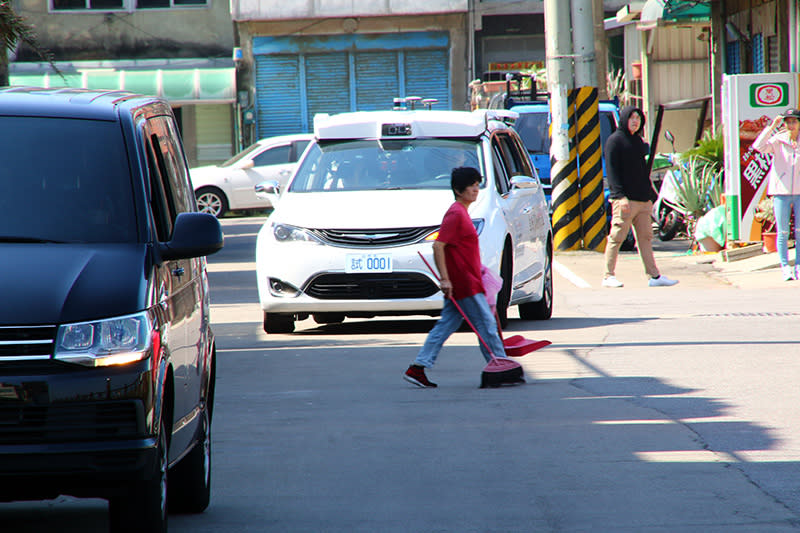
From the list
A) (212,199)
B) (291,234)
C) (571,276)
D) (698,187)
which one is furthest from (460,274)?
(212,199)

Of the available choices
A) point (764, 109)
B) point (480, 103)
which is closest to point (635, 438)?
point (764, 109)

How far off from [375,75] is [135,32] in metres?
6.90

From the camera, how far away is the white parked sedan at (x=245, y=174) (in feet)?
98.9

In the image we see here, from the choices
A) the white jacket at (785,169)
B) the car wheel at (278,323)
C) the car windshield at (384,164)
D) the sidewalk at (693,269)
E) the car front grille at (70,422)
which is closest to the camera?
the car front grille at (70,422)

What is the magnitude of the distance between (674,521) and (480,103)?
27181mm

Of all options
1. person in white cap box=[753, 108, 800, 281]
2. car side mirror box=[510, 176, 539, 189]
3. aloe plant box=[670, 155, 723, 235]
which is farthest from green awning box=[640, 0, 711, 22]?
car side mirror box=[510, 176, 539, 189]

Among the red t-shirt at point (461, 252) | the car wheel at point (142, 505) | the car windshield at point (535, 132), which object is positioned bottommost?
the car wheel at point (142, 505)

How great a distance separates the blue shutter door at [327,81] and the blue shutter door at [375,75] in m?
0.37

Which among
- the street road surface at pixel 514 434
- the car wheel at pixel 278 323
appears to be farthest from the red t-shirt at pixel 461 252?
the car wheel at pixel 278 323

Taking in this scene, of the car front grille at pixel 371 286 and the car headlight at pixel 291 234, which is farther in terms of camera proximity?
the car headlight at pixel 291 234

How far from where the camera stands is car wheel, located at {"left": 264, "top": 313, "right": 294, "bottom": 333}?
39.5 feet

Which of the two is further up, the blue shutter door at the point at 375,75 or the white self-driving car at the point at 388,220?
the blue shutter door at the point at 375,75

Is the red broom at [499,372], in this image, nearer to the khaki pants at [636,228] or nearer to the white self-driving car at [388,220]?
the white self-driving car at [388,220]

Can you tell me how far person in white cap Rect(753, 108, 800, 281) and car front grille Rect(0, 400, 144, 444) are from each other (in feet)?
39.5
